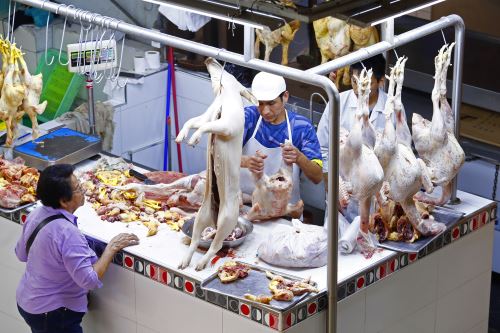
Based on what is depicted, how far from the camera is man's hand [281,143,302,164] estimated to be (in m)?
7.03

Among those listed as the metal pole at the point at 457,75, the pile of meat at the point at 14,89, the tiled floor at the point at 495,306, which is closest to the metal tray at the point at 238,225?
the metal pole at the point at 457,75

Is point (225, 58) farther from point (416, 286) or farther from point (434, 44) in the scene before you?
point (434, 44)

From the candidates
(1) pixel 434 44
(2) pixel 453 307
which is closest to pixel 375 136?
(2) pixel 453 307

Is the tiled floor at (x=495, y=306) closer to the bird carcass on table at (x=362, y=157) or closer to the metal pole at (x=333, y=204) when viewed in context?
the bird carcass on table at (x=362, y=157)

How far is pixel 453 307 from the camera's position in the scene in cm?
732

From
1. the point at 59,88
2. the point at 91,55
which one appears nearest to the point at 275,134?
the point at 91,55

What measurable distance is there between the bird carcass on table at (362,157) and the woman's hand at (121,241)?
1.28 metres

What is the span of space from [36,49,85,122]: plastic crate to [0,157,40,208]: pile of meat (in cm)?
210

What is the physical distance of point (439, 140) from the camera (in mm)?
6910

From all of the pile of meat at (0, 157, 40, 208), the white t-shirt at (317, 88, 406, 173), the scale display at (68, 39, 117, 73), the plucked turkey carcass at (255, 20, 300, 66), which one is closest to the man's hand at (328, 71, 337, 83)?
the plucked turkey carcass at (255, 20, 300, 66)

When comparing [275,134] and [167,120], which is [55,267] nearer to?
[275,134]

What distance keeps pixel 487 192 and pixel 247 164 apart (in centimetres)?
278

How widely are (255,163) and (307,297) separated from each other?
1.00 m

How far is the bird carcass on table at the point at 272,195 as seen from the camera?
6.93 m
